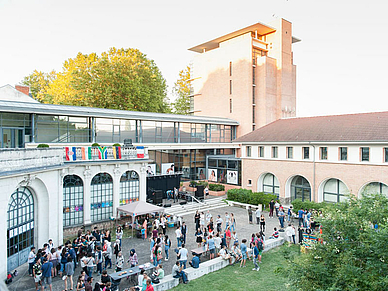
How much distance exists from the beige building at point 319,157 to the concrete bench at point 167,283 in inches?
602

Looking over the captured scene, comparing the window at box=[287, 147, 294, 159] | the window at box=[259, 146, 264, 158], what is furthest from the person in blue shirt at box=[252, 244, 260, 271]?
the window at box=[259, 146, 264, 158]

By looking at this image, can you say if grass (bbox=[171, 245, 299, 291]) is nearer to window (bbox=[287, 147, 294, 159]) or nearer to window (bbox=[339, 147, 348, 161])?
window (bbox=[339, 147, 348, 161])

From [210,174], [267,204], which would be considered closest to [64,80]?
[210,174]

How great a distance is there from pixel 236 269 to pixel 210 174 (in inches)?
904

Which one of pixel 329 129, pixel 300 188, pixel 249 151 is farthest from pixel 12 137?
pixel 329 129

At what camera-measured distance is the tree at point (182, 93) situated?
58281 mm

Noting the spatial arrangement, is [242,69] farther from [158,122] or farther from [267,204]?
[267,204]

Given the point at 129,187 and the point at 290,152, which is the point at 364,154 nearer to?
the point at 290,152

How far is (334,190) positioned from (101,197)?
20.5 m

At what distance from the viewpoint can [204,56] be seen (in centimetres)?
4909

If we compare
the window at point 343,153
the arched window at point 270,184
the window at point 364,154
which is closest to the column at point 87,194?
the arched window at point 270,184

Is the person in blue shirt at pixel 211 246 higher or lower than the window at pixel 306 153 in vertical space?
lower

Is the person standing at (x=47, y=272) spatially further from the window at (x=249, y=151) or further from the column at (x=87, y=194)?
the window at (x=249, y=151)

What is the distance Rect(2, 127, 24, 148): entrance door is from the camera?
23.9 m
